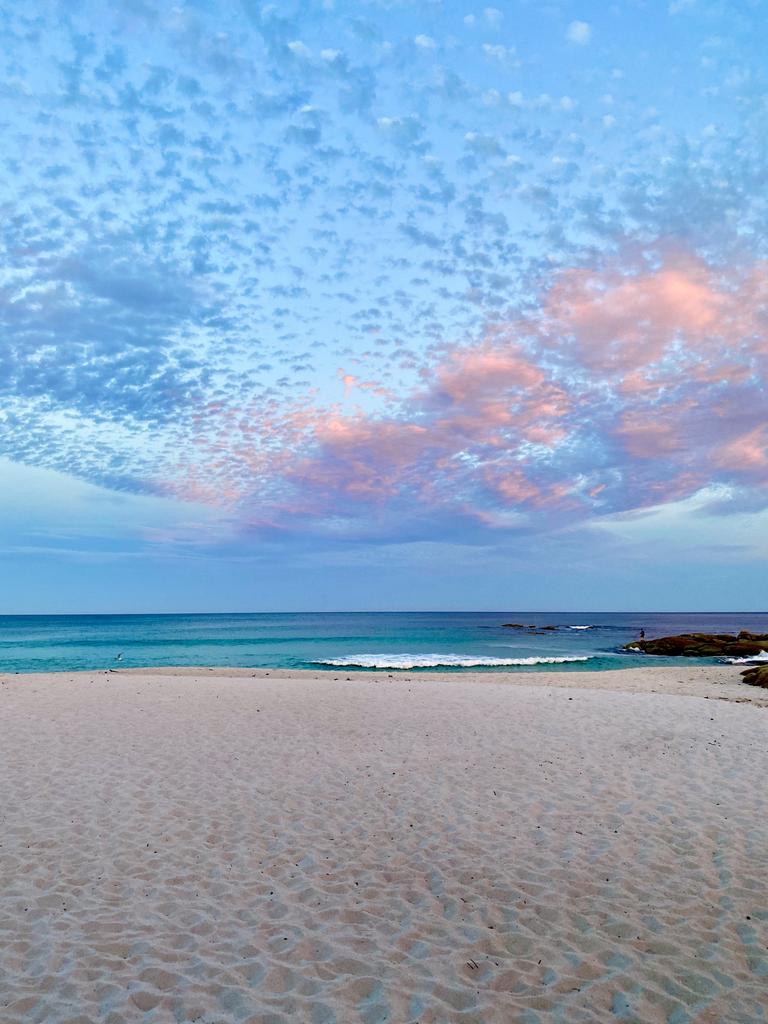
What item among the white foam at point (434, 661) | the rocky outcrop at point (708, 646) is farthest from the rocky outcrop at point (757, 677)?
the rocky outcrop at point (708, 646)

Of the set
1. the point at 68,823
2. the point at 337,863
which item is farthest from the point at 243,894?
the point at 68,823

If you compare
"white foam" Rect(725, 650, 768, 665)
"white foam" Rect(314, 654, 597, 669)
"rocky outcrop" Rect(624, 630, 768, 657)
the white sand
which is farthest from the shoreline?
"rocky outcrop" Rect(624, 630, 768, 657)

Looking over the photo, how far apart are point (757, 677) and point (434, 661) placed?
66.3 feet

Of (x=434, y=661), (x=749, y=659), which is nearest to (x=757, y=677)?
(x=749, y=659)

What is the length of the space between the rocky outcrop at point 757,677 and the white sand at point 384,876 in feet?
44.6

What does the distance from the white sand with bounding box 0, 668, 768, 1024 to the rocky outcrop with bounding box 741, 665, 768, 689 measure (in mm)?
13592

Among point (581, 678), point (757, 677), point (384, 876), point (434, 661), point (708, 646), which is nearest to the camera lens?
point (384, 876)

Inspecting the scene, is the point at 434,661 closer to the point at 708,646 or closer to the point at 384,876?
the point at 708,646

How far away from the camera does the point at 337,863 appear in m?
7.19

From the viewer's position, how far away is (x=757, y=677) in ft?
86.1

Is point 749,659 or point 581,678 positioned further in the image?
point 749,659

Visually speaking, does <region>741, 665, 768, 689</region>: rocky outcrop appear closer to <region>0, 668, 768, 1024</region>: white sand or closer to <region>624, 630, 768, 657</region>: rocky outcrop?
<region>0, 668, 768, 1024</region>: white sand

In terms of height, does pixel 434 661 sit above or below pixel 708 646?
below

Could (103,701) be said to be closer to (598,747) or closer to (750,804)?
(598,747)
